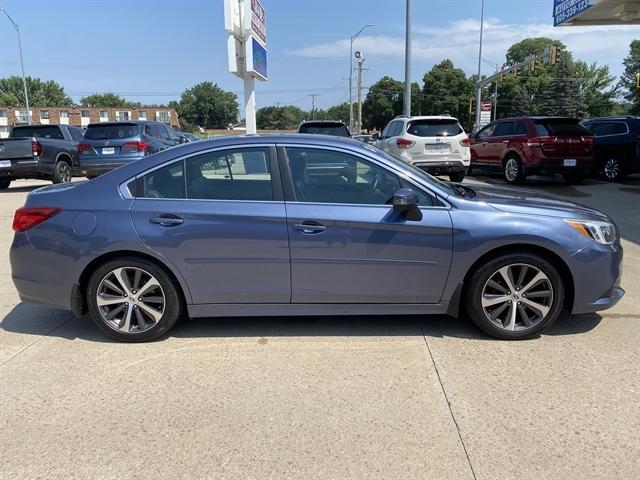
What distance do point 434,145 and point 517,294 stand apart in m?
9.07

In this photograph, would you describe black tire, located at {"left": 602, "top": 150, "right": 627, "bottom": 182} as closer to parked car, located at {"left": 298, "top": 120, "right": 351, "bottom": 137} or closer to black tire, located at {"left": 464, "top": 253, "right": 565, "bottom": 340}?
parked car, located at {"left": 298, "top": 120, "right": 351, "bottom": 137}

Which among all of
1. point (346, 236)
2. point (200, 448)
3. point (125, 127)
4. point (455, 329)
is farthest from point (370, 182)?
point (125, 127)

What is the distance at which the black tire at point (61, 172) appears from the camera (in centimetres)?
1438

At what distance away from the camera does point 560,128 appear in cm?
1262

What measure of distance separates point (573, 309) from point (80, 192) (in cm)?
394

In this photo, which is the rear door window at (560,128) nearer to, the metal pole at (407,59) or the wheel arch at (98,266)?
the metal pole at (407,59)

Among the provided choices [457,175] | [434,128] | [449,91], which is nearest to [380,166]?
[434,128]

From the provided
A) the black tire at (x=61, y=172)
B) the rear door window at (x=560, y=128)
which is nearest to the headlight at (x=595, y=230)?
the rear door window at (x=560, y=128)

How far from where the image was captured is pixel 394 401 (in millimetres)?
3205

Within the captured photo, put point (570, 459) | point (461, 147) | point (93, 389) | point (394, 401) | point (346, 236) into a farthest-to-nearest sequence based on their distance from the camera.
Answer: point (461, 147), point (346, 236), point (93, 389), point (394, 401), point (570, 459)

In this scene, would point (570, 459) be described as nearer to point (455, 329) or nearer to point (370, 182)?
point (455, 329)

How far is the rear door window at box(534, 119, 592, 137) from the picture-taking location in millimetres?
12500

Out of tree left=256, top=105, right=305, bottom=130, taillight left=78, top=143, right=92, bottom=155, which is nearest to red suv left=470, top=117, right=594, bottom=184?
taillight left=78, top=143, right=92, bottom=155

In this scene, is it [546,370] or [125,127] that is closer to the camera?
[546,370]
